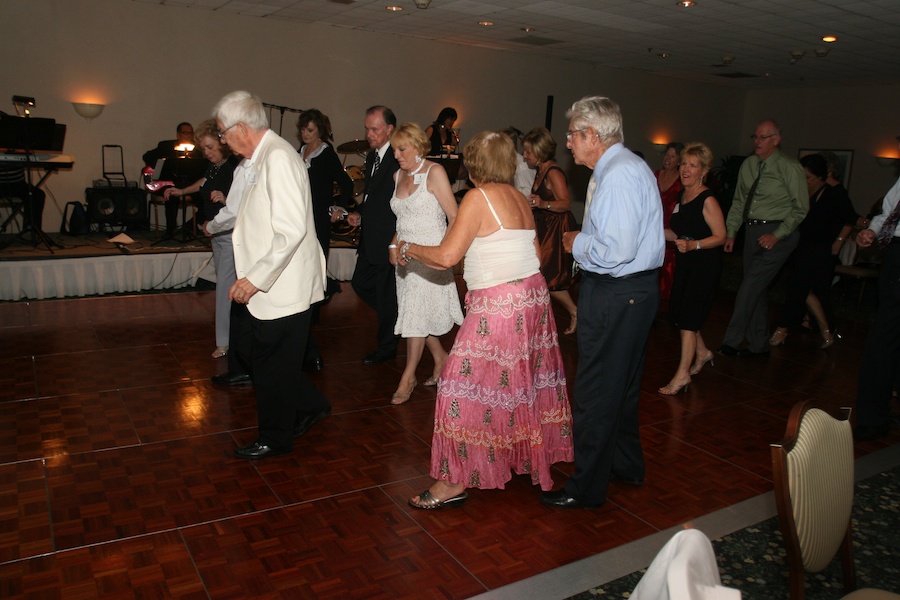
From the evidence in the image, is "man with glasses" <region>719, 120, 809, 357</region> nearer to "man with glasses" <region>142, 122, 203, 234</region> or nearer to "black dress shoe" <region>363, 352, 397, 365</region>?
"black dress shoe" <region>363, 352, 397, 365</region>

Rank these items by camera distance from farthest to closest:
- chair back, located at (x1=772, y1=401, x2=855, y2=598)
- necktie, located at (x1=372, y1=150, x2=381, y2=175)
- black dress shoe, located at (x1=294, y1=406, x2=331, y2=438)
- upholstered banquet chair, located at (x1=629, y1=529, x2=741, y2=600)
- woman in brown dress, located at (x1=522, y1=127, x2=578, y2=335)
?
woman in brown dress, located at (x1=522, y1=127, x2=578, y2=335) < necktie, located at (x1=372, y1=150, x2=381, y2=175) < black dress shoe, located at (x1=294, y1=406, x2=331, y2=438) < chair back, located at (x1=772, y1=401, x2=855, y2=598) < upholstered banquet chair, located at (x1=629, y1=529, x2=741, y2=600)

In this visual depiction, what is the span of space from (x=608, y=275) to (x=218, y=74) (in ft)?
27.9

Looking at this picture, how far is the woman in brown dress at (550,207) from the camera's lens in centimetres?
511

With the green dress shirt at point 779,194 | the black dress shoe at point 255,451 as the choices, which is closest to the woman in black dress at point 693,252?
the green dress shirt at point 779,194

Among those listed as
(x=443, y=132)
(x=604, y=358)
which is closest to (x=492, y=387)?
(x=604, y=358)

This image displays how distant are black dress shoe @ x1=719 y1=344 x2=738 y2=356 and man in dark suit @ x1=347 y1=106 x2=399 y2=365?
2650 millimetres

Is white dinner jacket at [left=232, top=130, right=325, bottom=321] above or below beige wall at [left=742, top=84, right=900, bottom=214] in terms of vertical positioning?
below

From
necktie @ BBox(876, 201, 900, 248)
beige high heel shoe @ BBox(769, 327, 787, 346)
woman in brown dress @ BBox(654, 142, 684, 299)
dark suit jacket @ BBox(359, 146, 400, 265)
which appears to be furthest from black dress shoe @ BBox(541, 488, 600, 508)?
beige high heel shoe @ BBox(769, 327, 787, 346)

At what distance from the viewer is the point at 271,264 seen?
297 cm

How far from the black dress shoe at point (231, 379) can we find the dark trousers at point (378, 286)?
34.5 inches

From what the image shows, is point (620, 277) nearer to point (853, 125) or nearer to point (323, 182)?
point (323, 182)

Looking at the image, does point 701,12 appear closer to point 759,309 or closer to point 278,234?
point 759,309

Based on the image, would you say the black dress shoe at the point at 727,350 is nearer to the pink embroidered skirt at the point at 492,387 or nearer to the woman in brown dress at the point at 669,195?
the woman in brown dress at the point at 669,195

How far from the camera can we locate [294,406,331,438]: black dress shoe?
11.9 ft
